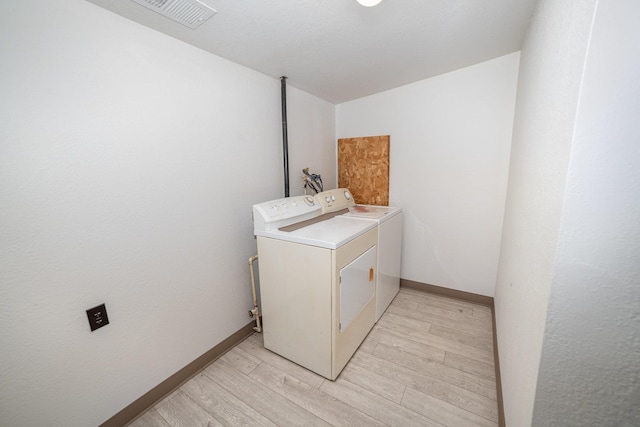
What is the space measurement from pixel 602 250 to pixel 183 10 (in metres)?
1.81

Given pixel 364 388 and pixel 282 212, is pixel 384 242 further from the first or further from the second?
pixel 364 388

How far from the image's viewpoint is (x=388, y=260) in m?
2.15

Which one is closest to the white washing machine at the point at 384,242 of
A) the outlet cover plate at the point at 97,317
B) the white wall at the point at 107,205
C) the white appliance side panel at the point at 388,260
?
the white appliance side panel at the point at 388,260

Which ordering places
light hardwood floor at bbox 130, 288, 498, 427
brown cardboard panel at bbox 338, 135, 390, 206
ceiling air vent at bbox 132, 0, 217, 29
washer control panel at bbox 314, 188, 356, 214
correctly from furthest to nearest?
brown cardboard panel at bbox 338, 135, 390, 206 < washer control panel at bbox 314, 188, 356, 214 < light hardwood floor at bbox 130, 288, 498, 427 < ceiling air vent at bbox 132, 0, 217, 29

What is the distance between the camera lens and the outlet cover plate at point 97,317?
1146 millimetres

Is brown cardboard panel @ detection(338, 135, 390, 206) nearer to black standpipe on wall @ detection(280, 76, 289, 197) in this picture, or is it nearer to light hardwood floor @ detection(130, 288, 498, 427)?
black standpipe on wall @ detection(280, 76, 289, 197)

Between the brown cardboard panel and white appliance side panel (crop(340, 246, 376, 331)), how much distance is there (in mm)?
997

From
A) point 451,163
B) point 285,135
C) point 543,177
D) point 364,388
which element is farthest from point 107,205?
point 451,163

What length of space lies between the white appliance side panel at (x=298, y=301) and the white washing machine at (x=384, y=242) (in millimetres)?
678

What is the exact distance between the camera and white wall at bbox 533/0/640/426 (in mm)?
503

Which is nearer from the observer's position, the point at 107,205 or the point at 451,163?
the point at 107,205

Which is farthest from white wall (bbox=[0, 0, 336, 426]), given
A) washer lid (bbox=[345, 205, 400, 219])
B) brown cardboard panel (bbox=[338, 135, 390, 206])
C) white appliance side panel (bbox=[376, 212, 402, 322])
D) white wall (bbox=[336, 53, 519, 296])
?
white wall (bbox=[336, 53, 519, 296])

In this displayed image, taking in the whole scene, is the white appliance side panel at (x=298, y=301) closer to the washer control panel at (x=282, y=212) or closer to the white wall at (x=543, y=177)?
the washer control panel at (x=282, y=212)

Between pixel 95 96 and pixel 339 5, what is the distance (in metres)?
1.25
